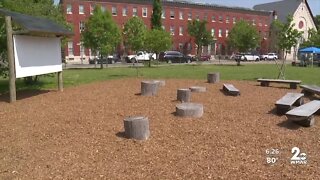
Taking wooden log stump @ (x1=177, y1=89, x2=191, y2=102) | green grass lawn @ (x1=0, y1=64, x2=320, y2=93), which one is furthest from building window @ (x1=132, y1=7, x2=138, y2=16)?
wooden log stump @ (x1=177, y1=89, x2=191, y2=102)

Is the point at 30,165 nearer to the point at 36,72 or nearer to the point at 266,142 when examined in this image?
the point at 266,142

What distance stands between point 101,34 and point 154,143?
3053 centimetres

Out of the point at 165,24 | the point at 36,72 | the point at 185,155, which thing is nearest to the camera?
the point at 185,155

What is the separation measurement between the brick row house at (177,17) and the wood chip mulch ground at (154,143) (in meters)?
46.2

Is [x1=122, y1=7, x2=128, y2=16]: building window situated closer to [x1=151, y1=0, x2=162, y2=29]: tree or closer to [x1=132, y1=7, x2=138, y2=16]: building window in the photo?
[x1=132, y1=7, x2=138, y2=16]: building window

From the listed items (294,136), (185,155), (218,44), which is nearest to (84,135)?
(185,155)

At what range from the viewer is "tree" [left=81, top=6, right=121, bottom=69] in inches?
1387

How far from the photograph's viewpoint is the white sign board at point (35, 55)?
10918mm

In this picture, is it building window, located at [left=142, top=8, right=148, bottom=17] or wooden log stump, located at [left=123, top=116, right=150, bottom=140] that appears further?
building window, located at [left=142, top=8, right=148, bottom=17]

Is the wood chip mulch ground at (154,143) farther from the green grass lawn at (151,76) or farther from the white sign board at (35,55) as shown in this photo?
the green grass lawn at (151,76)

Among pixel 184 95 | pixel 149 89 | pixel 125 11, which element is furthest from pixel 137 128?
pixel 125 11

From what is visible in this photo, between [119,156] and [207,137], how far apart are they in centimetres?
187

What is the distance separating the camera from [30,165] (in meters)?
5.32

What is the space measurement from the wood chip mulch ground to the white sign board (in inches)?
71.3
